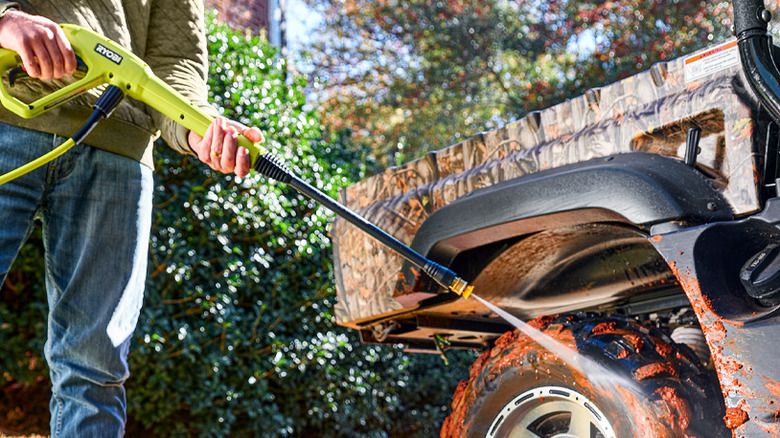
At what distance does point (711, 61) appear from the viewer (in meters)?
1.58

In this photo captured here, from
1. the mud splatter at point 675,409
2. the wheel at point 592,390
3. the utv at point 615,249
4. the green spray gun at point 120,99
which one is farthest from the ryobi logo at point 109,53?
the mud splatter at point 675,409

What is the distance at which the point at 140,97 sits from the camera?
1.98 m

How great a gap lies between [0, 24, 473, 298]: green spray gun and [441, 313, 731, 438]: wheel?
285 millimetres

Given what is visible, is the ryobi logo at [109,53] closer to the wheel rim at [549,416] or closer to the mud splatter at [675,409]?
the wheel rim at [549,416]

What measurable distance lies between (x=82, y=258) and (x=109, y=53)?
0.60 metres

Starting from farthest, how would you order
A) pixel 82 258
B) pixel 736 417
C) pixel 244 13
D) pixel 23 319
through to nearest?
pixel 244 13 → pixel 23 319 → pixel 82 258 → pixel 736 417

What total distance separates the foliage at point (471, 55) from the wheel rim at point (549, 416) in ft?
23.2

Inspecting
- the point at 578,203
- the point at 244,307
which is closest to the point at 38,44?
the point at 578,203

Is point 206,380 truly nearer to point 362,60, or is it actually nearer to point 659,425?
point 659,425

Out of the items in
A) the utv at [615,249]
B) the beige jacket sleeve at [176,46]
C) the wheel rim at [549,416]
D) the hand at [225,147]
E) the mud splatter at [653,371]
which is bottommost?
the wheel rim at [549,416]

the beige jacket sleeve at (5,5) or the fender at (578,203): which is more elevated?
the beige jacket sleeve at (5,5)

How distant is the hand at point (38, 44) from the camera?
173 cm

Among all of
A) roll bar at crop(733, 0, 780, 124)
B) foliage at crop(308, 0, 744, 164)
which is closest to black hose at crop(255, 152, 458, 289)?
roll bar at crop(733, 0, 780, 124)

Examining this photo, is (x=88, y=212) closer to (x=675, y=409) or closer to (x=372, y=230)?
(x=372, y=230)
